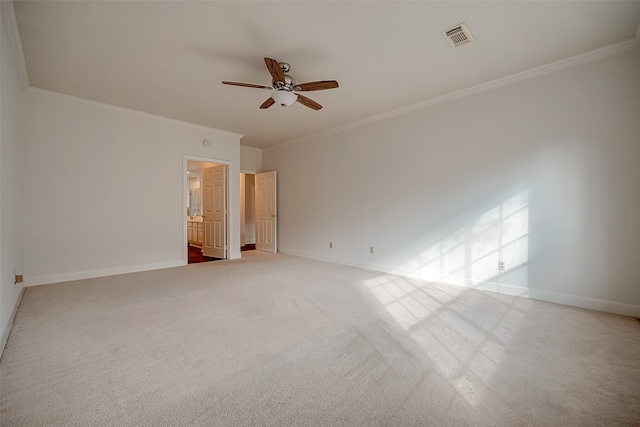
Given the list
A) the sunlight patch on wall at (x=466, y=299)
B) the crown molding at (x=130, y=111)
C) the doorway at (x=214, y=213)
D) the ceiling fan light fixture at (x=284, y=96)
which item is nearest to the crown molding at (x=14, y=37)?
the crown molding at (x=130, y=111)

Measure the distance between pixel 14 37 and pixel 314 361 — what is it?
3908 mm

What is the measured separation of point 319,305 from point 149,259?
3467 mm

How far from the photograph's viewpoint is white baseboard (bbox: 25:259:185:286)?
3847mm

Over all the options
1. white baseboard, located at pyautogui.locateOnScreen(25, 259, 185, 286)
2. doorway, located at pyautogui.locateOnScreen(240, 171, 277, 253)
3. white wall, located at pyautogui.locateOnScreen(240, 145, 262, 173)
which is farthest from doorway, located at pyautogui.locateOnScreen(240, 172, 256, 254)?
white baseboard, located at pyautogui.locateOnScreen(25, 259, 185, 286)

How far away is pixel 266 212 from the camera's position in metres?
7.09

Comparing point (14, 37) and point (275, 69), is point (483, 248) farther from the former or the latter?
point (14, 37)

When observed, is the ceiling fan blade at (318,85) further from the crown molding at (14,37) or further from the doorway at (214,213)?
the doorway at (214,213)

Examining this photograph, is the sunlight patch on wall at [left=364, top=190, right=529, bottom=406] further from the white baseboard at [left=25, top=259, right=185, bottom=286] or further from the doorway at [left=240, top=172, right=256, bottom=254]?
the doorway at [left=240, top=172, right=256, bottom=254]

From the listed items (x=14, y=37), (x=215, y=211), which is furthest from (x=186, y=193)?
(x=14, y=37)

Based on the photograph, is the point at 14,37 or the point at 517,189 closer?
the point at 14,37

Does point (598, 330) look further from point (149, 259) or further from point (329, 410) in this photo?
point (149, 259)

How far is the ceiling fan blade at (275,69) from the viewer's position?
258 cm

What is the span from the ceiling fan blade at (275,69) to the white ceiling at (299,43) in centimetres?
27

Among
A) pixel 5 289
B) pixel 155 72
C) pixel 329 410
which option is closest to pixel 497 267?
pixel 329 410
